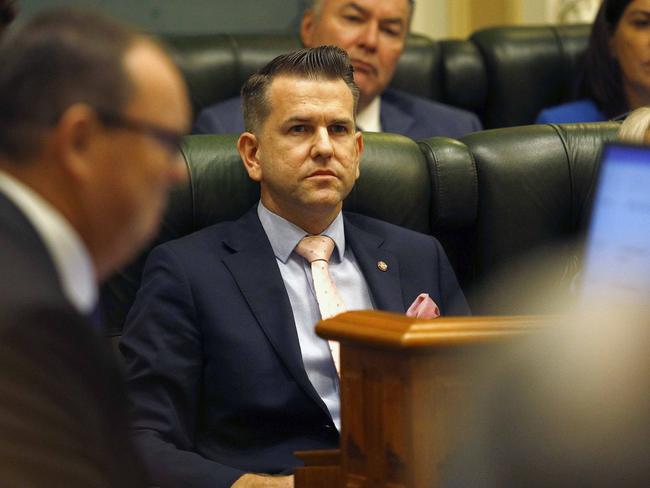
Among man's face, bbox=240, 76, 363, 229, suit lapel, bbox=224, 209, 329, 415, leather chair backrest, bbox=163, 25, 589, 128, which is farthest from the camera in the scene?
leather chair backrest, bbox=163, 25, 589, 128

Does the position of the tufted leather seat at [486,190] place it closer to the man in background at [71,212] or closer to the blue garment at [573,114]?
the blue garment at [573,114]

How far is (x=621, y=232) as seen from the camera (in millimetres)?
1565

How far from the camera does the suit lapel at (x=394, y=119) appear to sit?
3475mm

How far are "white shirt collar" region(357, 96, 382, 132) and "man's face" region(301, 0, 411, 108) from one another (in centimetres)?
3

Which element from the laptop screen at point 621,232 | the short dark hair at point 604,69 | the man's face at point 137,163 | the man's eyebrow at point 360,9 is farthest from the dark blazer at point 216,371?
the short dark hair at point 604,69

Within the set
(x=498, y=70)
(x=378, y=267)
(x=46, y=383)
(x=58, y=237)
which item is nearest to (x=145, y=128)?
(x=58, y=237)

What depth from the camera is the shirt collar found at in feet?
7.86

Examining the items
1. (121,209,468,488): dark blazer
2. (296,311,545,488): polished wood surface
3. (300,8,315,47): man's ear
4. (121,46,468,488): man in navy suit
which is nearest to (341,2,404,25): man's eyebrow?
(300,8,315,47): man's ear

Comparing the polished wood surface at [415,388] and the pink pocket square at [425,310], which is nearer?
the polished wood surface at [415,388]

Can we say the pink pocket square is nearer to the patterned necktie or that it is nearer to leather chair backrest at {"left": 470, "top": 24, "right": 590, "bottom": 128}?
the patterned necktie

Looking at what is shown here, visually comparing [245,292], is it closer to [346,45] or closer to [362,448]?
[362,448]

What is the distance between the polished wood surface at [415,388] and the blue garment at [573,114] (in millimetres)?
2064

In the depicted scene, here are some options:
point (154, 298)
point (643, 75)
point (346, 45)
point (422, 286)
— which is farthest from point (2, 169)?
point (643, 75)

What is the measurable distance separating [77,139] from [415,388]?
554 millimetres
